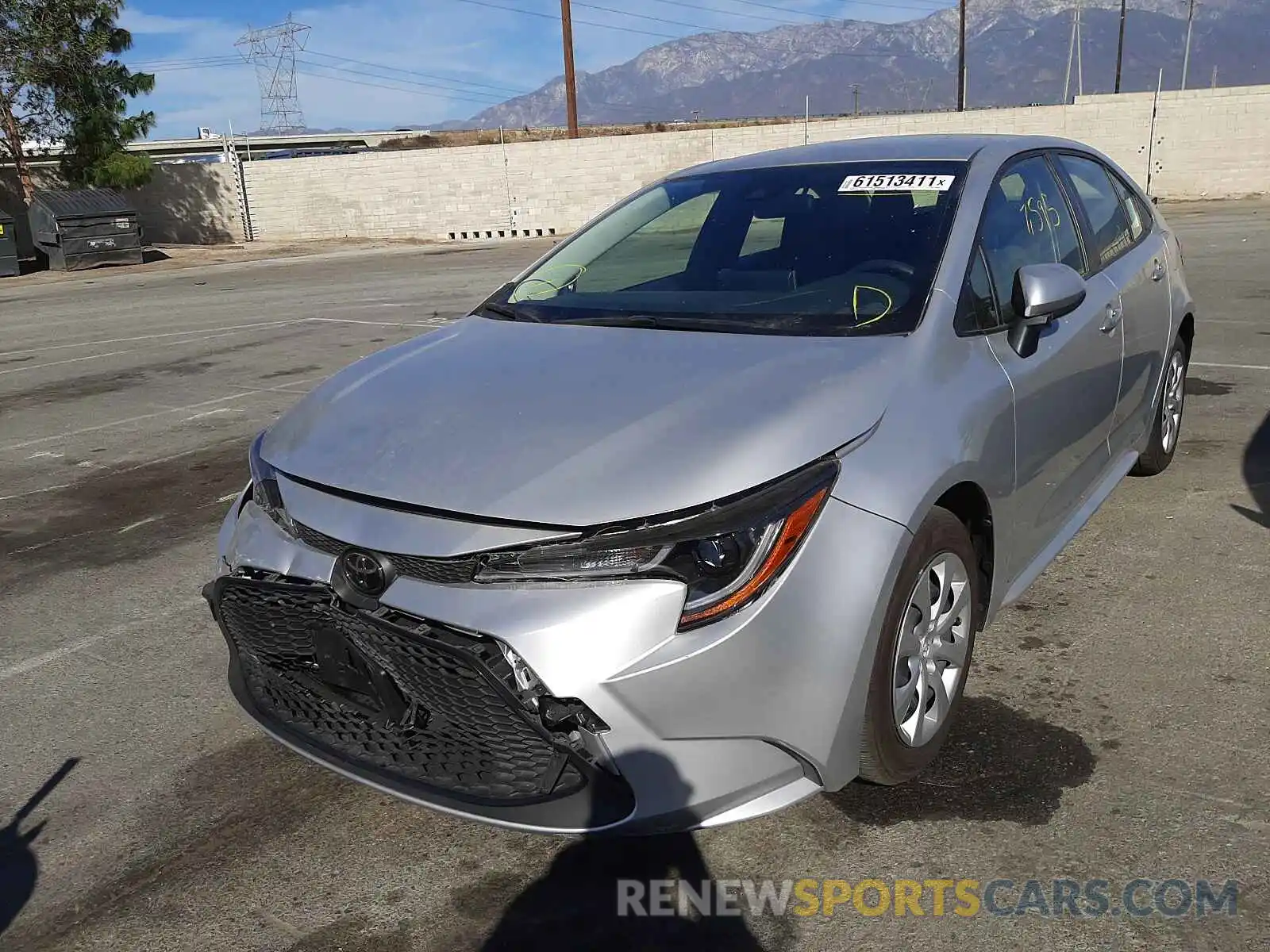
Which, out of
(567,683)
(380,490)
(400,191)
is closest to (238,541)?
(380,490)

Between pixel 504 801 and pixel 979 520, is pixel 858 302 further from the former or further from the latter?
pixel 504 801

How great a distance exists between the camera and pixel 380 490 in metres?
2.59

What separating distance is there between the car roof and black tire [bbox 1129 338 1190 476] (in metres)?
1.29

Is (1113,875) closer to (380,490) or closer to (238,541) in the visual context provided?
(380,490)

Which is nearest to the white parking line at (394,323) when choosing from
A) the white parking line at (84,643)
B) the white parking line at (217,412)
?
the white parking line at (217,412)

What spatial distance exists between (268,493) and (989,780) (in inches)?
81.6

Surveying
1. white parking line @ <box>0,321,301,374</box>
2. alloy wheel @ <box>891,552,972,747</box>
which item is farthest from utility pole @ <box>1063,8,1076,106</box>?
alloy wheel @ <box>891,552,972,747</box>

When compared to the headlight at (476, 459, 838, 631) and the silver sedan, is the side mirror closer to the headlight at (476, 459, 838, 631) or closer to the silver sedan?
the silver sedan

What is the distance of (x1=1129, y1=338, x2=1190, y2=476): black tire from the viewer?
5.08 metres

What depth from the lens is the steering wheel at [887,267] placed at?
332 cm

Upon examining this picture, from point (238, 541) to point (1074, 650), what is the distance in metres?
2.69

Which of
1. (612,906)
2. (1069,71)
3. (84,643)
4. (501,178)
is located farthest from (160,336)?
(1069,71)

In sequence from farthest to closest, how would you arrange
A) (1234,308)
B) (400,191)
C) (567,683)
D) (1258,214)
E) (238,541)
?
1. (400,191)
2. (1258,214)
3. (1234,308)
4. (238,541)
5. (567,683)

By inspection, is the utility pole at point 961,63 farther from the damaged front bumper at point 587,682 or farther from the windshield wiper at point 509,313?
the damaged front bumper at point 587,682
